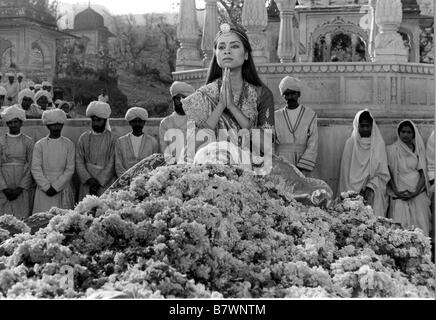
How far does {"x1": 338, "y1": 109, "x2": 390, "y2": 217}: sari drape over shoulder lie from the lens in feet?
32.8

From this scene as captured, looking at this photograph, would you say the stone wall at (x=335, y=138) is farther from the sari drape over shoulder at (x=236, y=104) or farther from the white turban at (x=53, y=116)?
the white turban at (x=53, y=116)

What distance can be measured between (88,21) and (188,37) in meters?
29.3

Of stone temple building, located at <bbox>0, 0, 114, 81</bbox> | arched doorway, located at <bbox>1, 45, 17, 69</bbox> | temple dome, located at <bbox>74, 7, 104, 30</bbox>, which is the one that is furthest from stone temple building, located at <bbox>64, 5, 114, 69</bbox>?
arched doorway, located at <bbox>1, 45, 17, 69</bbox>

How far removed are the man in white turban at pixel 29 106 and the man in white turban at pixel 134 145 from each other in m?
2.59

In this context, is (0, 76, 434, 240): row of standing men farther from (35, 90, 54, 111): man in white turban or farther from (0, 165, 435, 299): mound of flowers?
(35, 90, 54, 111): man in white turban

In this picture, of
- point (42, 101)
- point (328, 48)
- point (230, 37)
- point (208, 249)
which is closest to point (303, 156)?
point (230, 37)

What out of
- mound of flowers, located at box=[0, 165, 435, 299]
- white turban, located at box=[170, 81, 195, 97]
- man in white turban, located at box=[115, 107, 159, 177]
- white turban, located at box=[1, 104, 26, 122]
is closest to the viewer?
mound of flowers, located at box=[0, 165, 435, 299]

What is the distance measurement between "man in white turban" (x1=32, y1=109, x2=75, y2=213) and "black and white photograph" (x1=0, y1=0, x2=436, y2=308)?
2 cm

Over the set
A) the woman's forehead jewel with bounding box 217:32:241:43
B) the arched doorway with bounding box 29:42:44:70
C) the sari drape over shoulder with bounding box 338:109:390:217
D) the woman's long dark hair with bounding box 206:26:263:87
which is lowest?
the sari drape over shoulder with bounding box 338:109:390:217

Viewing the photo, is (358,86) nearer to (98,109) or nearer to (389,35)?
(389,35)

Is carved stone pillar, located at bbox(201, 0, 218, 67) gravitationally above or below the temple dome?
below
